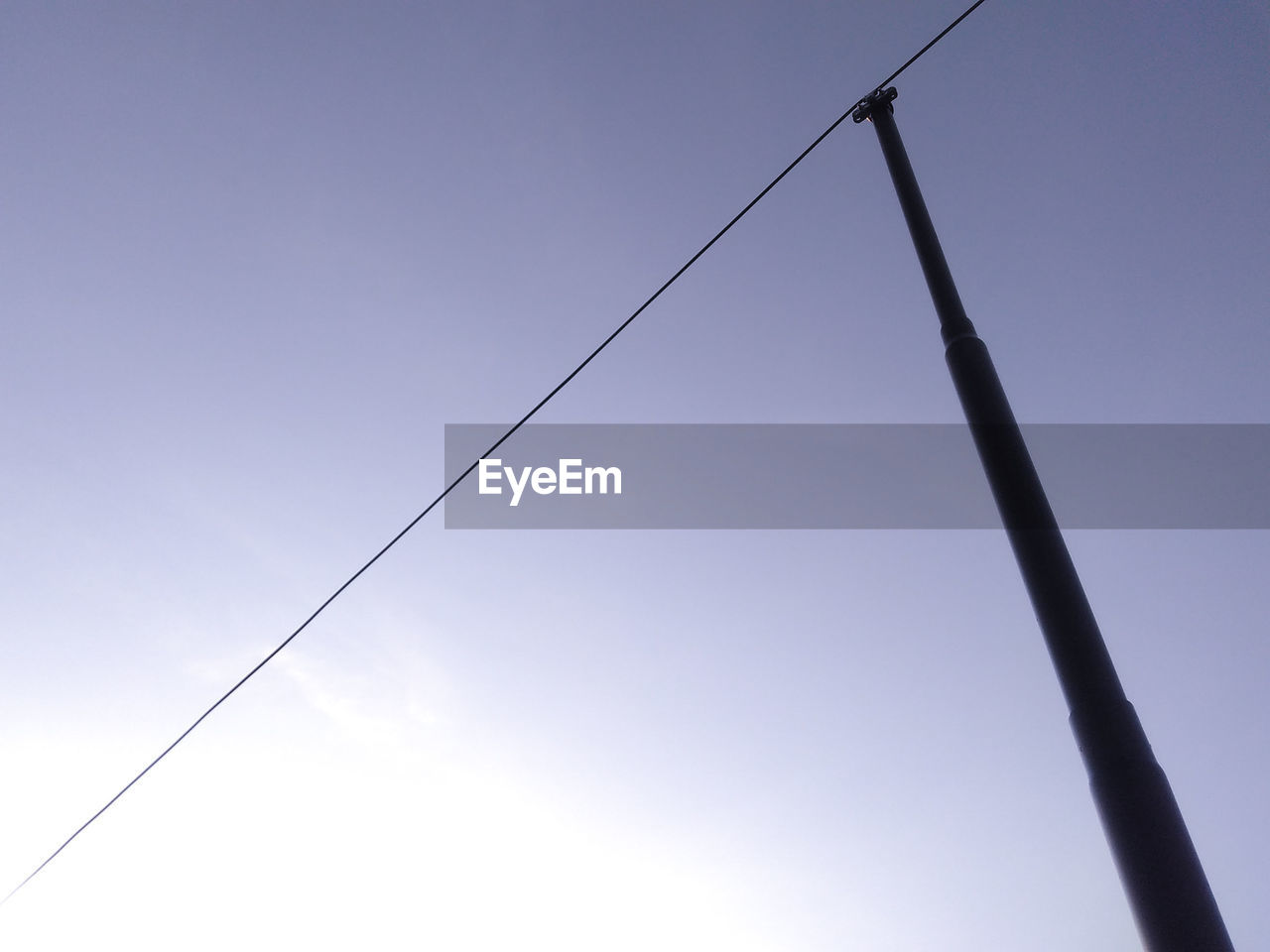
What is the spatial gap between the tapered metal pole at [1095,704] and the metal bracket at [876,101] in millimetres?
1786

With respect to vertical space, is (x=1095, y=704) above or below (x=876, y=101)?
below

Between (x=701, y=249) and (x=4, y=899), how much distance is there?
1140cm

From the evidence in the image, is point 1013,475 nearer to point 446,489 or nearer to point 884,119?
point 884,119

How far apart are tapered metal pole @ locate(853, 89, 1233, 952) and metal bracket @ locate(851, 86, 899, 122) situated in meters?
1.79

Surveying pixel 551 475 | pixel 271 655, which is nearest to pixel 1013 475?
pixel 271 655

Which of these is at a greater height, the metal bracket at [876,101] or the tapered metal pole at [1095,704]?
the metal bracket at [876,101]

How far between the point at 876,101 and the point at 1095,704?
12.6ft

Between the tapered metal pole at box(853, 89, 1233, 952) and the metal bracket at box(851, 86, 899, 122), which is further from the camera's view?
the metal bracket at box(851, 86, 899, 122)

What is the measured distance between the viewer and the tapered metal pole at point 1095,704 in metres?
2.47

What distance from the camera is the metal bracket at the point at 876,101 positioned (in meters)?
5.02

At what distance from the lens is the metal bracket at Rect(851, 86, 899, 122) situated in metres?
5.02

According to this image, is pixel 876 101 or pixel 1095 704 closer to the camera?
pixel 1095 704

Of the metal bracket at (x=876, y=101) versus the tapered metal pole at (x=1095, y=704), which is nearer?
the tapered metal pole at (x=1095, y=704)

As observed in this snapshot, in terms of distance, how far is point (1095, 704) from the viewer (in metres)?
2.82
